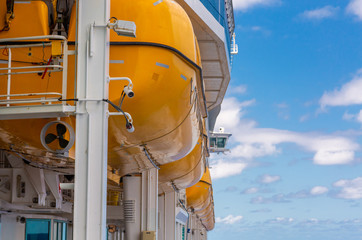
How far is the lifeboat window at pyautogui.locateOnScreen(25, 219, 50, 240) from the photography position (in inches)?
548

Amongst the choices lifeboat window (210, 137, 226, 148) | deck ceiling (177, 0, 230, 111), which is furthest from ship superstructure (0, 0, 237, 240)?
lifeboat window (210, 137, 226, 148)

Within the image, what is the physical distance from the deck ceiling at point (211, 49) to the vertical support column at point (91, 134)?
6125 millimetres

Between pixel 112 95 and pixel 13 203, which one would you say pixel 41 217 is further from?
pixel 112 95

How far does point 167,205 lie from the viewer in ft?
65.0

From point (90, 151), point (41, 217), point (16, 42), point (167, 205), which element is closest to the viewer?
point (90, 151)

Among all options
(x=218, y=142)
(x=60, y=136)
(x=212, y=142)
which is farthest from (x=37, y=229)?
(x=218, y=142)

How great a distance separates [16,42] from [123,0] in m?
1.50

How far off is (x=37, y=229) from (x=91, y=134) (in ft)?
28.7

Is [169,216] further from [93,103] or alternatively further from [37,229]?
[93,103]

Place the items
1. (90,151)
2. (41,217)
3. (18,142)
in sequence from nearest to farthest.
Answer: (90,151)
(18,142)
(41,217)

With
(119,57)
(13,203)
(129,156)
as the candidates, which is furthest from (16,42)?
(13,203)

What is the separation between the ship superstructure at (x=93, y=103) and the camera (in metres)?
6.48

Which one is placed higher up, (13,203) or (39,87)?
(39,87)

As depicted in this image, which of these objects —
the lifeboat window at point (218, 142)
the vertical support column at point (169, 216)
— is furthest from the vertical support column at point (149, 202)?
the lifeboat window at point (218, 142)
